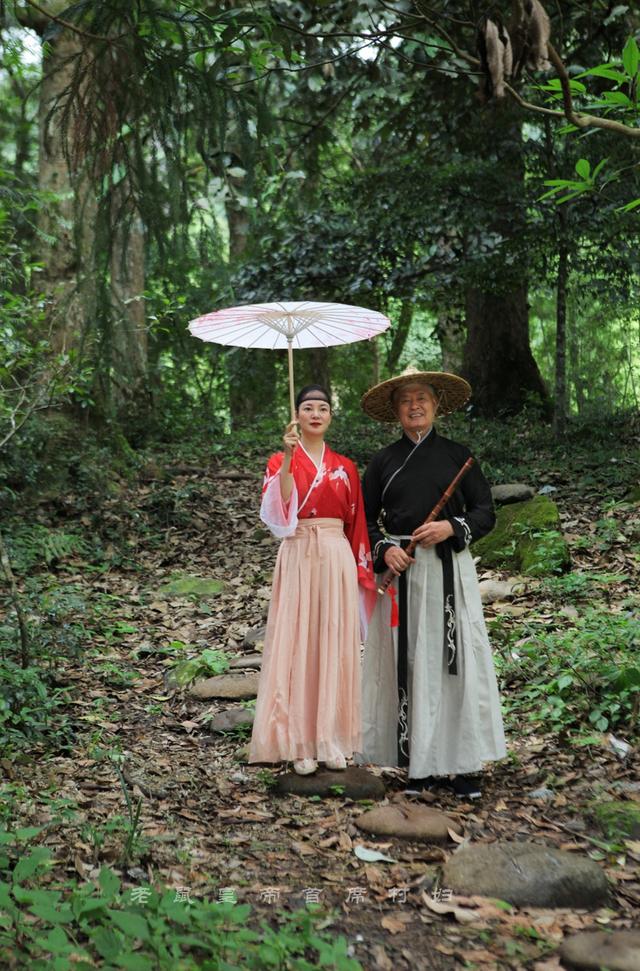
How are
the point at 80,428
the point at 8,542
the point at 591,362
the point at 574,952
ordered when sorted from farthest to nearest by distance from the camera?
1. the point at 591,362
2. the point at 80,428
3. the point at 8,542
4. the point at 574,952

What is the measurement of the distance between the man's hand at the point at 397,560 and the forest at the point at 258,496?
99 cm

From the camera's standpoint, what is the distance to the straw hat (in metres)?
4.46

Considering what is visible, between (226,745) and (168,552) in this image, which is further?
(168,552)

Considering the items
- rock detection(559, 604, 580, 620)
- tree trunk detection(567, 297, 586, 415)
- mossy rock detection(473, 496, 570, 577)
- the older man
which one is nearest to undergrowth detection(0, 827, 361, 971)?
the older man

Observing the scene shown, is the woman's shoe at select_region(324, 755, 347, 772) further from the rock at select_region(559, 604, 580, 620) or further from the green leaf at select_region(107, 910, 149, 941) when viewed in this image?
the rock at select_region(559, 604, 580, 620)

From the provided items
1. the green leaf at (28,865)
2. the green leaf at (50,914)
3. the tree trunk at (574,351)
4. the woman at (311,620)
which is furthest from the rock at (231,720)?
the tree trunk at (574,351)

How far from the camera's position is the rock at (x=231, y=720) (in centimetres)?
522

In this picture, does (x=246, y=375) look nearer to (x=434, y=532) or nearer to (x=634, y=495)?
(x=634, y=495)

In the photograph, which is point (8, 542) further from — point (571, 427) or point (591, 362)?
point (591, 362)

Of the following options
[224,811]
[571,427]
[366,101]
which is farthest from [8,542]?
[571,427]

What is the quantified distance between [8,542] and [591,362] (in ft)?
34.3

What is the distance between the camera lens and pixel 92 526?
9.10 meters

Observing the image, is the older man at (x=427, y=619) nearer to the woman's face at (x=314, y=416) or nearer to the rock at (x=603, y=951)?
the woman's face at (x=314, y=416)

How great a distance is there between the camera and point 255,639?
681 centimetres
